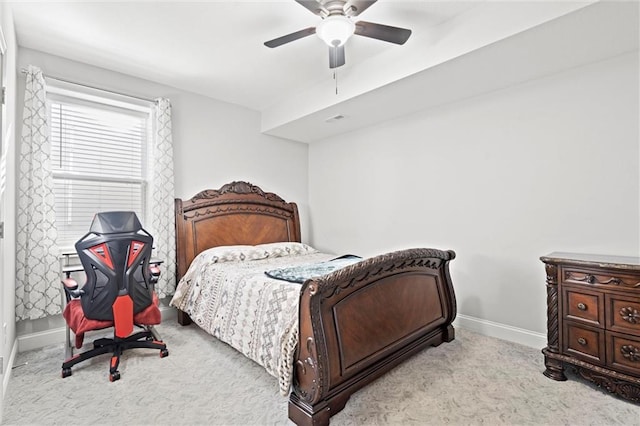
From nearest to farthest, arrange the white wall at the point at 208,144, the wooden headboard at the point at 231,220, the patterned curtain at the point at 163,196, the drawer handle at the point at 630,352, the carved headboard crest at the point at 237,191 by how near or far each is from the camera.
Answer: the drawer handle at the point at 630,352 → the white wall at the point at 208,144 → the patterned curtain at the point at 163,196 → the wooden headboard at the point at 231,220 → the carved headboard crest at the point at 237,191

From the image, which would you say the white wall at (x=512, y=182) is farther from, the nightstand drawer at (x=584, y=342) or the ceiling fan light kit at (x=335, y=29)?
the ceiling fan light kit at (x=335, y=29)

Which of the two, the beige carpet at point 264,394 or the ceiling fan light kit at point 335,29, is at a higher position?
the ceiling fan light kit at point 335,29

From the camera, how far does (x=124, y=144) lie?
3391 mm

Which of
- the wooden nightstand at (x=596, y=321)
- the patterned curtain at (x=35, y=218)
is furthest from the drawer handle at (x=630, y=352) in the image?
the patterned curtain at (x=35, y=218)

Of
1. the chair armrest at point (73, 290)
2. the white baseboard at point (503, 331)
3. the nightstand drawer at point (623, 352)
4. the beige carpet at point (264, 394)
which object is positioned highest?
the chair armrest at point (73, 290)

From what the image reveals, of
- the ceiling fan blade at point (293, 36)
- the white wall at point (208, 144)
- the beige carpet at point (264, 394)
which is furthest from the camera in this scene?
the white wall at point (208, 144)

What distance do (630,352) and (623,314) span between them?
8.9 inches

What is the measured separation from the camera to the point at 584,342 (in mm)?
2148

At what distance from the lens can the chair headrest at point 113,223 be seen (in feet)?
8.34

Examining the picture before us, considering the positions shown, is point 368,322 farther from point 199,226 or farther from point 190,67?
point 190,67

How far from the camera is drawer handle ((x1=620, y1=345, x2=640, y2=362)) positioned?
1.95 metres

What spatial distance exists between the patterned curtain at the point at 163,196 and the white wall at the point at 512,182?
90.3 inches

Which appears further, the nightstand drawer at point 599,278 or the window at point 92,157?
the window at point 92,157

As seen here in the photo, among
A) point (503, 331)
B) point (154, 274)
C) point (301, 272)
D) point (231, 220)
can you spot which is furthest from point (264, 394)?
point (231, 220)
